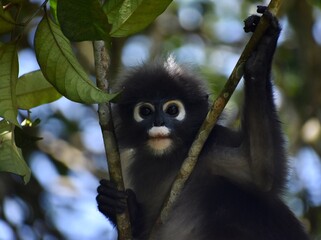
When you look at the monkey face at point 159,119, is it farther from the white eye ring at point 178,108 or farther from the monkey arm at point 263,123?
the monkey arm at point 263,123

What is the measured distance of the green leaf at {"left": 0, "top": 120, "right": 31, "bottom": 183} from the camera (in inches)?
157

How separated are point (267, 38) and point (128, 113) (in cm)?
165

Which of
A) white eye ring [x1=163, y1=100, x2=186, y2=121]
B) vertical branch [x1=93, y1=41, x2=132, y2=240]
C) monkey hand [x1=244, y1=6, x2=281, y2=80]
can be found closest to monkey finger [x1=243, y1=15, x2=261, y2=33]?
monkey hand [x1=244, y1=6, x2=281, y2=80]

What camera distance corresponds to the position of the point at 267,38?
188 inches

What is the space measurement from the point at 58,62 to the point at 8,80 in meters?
0.27

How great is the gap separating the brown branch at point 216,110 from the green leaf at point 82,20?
1079 mm

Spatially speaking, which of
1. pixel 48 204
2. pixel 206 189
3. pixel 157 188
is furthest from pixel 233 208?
pixel 48 204

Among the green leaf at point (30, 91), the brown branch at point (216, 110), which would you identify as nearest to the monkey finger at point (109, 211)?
the brown branch at point (216, 110)

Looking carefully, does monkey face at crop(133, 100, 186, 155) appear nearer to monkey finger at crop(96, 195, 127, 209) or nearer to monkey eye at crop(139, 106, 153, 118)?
monkey eye at crop(139, 106, 153, 118)

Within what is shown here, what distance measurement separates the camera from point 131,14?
12.5ft

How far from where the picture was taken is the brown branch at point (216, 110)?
14.6ft

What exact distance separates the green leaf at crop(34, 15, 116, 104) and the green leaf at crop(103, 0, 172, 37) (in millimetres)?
231

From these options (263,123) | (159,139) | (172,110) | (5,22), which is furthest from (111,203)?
(5,22)

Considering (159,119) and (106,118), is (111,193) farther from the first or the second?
(106,118)
